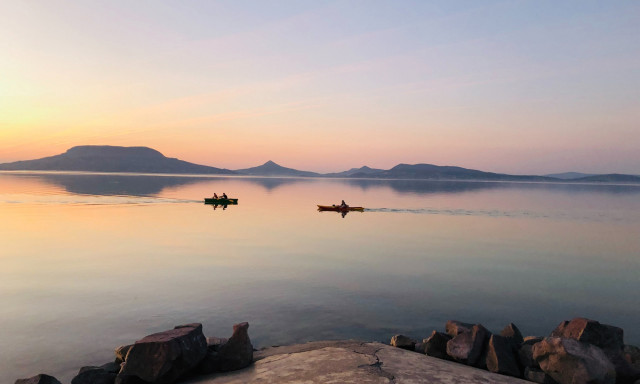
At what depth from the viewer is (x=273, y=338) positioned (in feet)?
47.0

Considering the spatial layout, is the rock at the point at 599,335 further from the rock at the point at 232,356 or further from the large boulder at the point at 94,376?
the large boulder at the point at 94,376

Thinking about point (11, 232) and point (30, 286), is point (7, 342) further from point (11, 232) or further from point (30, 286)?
point (11, 232)

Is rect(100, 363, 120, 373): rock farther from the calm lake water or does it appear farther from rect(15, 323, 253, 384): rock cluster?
the calm lake water

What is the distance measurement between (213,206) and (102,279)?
46147 mm

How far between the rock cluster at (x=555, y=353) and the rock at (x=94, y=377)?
24.6 ft

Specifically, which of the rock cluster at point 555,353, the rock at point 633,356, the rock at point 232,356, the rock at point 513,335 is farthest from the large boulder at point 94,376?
the rock at point 633,356

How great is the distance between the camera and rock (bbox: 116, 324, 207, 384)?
379 inches

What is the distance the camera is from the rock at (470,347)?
11.1 m

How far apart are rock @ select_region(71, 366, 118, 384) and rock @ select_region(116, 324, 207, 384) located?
79 cm

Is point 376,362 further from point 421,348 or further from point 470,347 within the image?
point 421,348

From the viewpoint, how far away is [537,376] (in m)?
10.0

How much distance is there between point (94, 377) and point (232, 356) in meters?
3.16

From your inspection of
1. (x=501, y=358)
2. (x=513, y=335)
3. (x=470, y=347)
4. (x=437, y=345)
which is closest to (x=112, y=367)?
(x=437, y=345)

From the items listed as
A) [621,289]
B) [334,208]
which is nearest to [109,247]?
[621,289]
